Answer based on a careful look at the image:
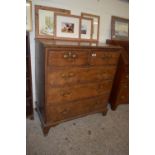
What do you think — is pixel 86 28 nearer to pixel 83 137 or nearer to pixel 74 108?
pixel 74 108

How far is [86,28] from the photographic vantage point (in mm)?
2193

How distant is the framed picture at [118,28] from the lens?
246cm

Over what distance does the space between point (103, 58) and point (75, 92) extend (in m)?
0.55

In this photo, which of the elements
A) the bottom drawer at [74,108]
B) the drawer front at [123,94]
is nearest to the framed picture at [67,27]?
the bottom drawer at [74,108]

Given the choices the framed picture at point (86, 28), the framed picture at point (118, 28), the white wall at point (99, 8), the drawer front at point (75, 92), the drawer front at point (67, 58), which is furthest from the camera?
the framed picture at point (118, 28)

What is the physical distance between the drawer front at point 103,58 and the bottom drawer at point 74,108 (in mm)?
507

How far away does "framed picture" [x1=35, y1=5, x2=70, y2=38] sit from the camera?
72.9 inches

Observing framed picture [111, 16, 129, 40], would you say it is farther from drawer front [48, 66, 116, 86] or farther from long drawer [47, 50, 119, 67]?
drawer front [48, 66, 116, 86]

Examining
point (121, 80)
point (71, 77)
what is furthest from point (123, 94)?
point (71, 77)

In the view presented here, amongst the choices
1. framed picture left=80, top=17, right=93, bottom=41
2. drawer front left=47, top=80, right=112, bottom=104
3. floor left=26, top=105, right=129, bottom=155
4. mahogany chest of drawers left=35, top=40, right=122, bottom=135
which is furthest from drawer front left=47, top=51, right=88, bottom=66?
floor left=26, top=105, right=129, bottom=155

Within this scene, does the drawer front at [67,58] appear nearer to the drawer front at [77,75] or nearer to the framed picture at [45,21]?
the drawer front at [77,75]

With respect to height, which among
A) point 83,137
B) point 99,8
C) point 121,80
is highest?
point 99,8
